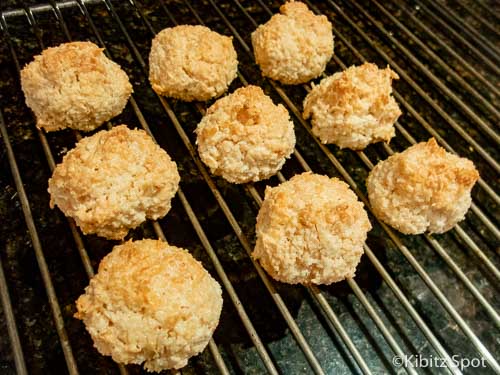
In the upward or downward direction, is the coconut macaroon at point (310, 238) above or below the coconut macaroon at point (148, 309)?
above

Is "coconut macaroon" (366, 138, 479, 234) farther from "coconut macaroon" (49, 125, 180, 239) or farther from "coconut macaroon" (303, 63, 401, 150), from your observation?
"coconut macaroon" (49, 125, 180, 239)

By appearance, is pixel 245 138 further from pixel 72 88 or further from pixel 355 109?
pixel 72 88

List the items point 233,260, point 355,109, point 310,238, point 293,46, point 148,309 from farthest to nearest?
1. point 293,46
2. point 355,109
3. point 233,260
4. point 310,238
5. point 148,309

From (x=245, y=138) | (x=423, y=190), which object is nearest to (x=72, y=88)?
(x=245, y=138)

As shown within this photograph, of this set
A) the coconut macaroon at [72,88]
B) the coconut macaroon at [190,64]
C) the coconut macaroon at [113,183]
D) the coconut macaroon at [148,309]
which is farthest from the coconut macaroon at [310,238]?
the coconut macaroon at [72,88]

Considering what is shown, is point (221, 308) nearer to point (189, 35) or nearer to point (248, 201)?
point (248, 201)

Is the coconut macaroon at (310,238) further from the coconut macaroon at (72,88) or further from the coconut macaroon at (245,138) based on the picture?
the coconut macaroon at (72,88)
